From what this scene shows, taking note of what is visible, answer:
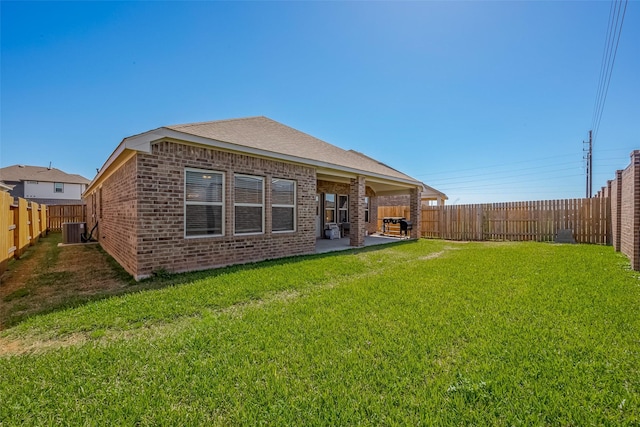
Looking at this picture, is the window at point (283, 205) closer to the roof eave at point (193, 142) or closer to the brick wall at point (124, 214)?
the roof eave at point (193, 142)

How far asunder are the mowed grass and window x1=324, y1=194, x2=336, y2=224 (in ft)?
32.3

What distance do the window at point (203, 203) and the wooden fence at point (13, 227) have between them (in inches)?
193

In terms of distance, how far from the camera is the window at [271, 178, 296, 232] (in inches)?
342

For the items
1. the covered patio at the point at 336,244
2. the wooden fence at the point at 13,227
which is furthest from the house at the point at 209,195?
the wooden fence at the point at 13,227

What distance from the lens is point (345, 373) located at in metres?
2.55

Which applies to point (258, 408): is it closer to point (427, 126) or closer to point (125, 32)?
point (125, 32)

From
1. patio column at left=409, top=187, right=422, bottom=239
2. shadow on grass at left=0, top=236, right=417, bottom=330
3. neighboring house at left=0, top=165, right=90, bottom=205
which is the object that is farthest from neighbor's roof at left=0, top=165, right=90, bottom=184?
patio column at left=409, top=187, right=422, bottom=239

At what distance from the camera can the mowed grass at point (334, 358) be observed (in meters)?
2.08

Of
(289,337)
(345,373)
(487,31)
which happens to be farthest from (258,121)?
(345,373)

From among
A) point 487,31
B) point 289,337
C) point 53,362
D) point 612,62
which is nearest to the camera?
point 53,362

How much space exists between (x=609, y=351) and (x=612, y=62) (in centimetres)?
1321

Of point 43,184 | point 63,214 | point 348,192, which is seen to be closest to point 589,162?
point 348,192

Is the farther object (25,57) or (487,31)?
(487,31)

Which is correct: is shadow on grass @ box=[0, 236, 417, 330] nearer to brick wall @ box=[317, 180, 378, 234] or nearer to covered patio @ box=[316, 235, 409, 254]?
covered patio @ box=[316, 235, 409, 254]
